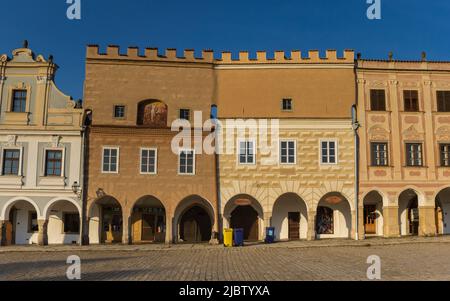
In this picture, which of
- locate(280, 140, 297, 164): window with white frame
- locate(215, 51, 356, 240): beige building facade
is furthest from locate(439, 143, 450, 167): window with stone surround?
locate(280, 140, 297, 164): window with white frame

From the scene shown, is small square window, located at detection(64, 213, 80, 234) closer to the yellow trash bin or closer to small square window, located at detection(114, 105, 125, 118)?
small square window, located at detection(114, 105, 125, 118)

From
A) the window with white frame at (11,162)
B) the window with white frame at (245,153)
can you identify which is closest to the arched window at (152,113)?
the window with white frame at (245,153)

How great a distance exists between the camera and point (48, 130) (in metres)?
27.8

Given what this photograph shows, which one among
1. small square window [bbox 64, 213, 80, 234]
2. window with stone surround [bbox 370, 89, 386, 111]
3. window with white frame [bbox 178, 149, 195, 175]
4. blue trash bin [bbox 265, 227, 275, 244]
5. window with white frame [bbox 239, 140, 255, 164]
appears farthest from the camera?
window with stone surround [bbox 370, 89, 386, 111]

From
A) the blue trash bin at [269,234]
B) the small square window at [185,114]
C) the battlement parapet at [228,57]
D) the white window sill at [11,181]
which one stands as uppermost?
the battlement parapet at [228,57]

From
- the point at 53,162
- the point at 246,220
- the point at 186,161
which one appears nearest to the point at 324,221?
the point at 246,220

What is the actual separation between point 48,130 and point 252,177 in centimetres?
1247

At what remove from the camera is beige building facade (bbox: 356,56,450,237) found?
28.4m

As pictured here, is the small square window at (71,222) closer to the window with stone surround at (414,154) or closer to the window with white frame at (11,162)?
the window with white frame at (11,162)

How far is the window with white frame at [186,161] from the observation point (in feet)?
91.9

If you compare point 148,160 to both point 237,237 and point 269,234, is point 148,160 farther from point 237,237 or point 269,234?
point 269,234

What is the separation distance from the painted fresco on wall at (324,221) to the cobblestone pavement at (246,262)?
10.6ft

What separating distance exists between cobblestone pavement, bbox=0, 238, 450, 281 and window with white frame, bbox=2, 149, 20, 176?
5217 mm

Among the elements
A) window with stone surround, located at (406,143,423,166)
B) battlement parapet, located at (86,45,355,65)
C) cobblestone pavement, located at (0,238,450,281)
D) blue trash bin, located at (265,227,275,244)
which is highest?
battlement parapet, located at (86,45,355,65)
